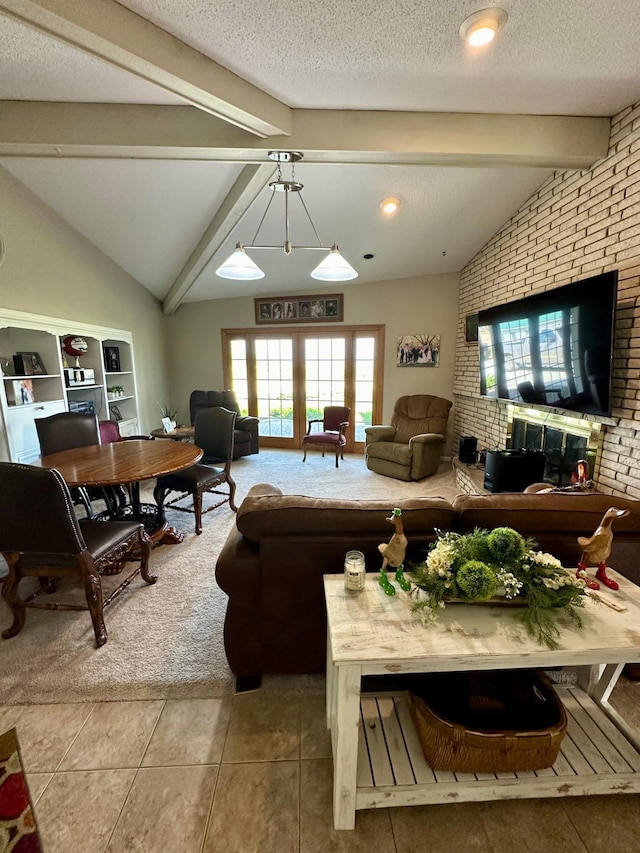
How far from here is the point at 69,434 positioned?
118 inches

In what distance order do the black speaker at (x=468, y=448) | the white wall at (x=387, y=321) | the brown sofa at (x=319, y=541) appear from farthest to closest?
the white wall at (x=387, y=321) < the black speaker at (x=468, y=448) < the brown sofa at (x=319, y=541)

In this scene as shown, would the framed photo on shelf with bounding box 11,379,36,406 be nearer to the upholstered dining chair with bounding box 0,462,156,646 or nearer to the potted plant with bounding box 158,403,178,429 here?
the upholstered dining chair with bounding box 0,462,156,646

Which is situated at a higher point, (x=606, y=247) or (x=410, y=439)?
(x=606, y=247)

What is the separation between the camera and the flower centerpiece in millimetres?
1109

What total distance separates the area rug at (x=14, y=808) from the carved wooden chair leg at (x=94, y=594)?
19.2 inches

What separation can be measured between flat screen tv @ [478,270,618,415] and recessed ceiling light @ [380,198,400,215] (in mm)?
1331

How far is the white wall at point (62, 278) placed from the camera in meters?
2.93

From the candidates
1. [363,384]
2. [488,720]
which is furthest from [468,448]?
[488,720]

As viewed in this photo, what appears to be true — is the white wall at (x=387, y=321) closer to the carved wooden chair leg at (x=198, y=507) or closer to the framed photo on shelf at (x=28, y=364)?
the framed photo on shelf at (x=28, y=364)

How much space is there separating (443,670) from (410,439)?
3.69 m

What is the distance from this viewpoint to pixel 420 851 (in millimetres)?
1072

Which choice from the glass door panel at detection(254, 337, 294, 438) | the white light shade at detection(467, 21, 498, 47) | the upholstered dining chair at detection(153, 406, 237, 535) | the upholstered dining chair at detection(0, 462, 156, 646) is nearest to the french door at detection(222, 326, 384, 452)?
the glass door panel at detection(254, 337, 294, 438)

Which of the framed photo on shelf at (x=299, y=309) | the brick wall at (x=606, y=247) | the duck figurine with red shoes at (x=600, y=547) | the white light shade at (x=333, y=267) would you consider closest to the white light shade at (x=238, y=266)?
the white light shade at (x=333, y=267)

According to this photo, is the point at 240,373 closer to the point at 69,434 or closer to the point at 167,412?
the point at 167,412
